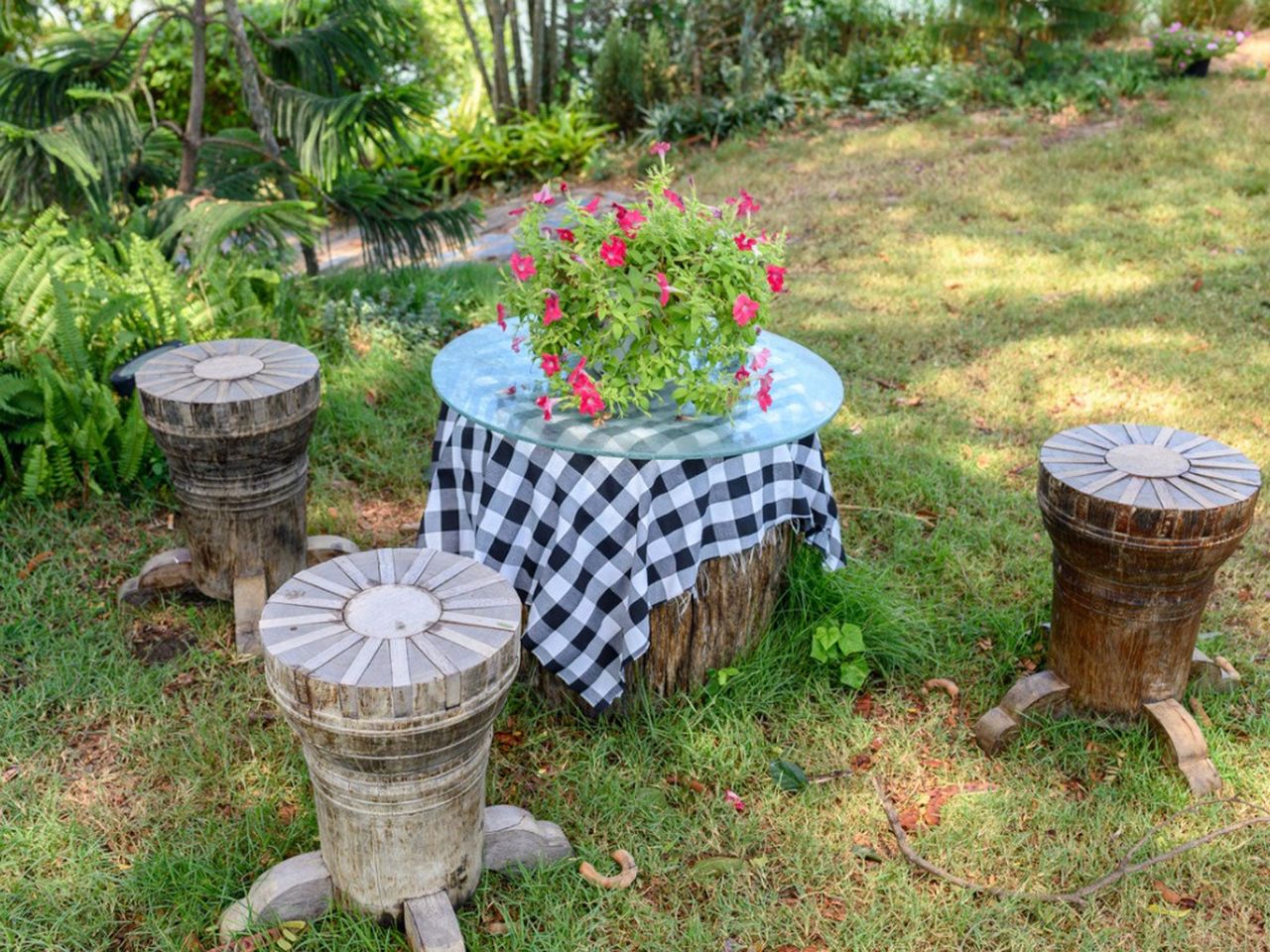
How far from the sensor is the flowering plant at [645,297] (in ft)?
8.72

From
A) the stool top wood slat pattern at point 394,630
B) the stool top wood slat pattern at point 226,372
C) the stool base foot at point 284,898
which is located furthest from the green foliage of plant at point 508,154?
the stool base foot at point 284,898

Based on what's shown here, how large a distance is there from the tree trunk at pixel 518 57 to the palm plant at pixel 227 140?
156 inches

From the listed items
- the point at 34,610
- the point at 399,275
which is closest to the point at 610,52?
the point at 399,275

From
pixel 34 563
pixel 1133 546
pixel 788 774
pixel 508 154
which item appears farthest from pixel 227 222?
pixel 508 154

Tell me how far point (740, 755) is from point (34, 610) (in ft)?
7.41

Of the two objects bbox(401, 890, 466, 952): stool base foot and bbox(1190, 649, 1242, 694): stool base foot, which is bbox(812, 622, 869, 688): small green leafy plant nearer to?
bbox(1190, 649, 1242, 694): stool base foot

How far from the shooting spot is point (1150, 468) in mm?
2814

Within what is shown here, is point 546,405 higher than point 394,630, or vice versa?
point 546,405

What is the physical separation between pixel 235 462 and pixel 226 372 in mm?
274

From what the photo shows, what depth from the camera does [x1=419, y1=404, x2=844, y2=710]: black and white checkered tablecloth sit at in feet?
9.09

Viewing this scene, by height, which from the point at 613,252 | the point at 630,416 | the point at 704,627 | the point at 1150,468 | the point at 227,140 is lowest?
the point at 704,627

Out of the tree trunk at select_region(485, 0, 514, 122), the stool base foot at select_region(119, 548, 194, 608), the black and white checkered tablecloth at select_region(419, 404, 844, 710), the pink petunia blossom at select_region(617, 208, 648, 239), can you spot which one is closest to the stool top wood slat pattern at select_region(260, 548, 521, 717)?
the black and white checkered tablecloth at select_region(419, 404, 844, 710)

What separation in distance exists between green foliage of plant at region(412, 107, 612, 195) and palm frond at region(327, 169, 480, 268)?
3260mm

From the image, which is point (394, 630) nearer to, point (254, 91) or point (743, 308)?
point (743, 308)
